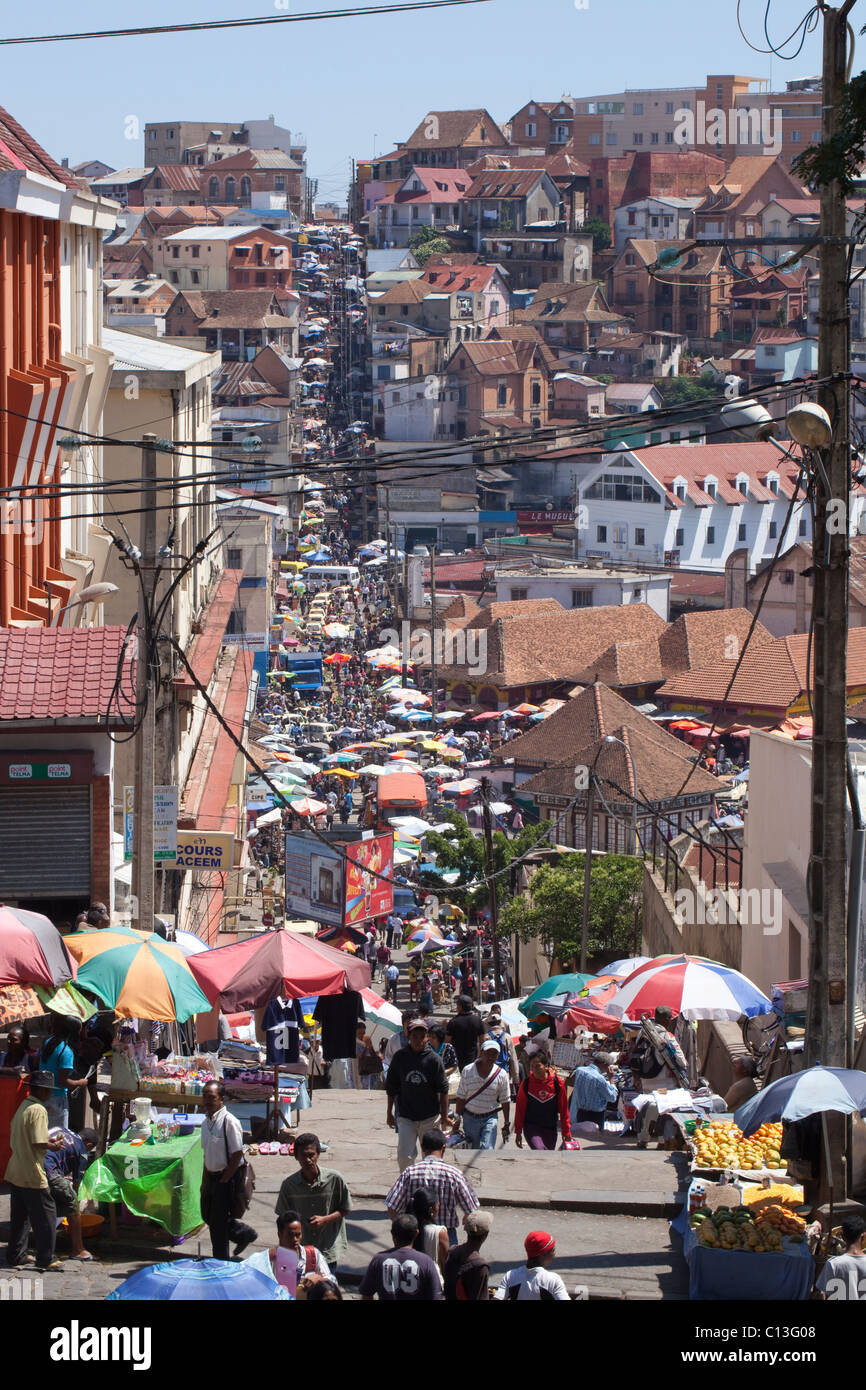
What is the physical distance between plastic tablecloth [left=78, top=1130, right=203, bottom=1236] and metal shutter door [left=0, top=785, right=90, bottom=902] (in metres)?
5.36

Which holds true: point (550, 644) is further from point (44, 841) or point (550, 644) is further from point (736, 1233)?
point (736, 1233)

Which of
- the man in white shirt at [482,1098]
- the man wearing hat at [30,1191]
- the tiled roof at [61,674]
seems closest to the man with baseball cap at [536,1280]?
the man wearing hat at [30,1191]

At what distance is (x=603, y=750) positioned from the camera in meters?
43.8

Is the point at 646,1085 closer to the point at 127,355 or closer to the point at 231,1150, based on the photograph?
the point at 231,1150

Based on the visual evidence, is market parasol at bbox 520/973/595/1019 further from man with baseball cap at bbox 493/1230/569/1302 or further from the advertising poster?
the advertising poster

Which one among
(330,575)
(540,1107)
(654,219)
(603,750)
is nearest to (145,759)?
(540,1107)

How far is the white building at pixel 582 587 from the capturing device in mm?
71312

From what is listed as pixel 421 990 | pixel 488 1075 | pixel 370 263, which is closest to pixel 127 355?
pixel 421 990

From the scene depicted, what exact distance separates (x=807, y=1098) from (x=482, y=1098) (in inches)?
138

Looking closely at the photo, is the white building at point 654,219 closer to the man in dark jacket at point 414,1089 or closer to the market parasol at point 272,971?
the market parasol at point 272,971

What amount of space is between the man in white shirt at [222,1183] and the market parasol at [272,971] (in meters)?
2.87

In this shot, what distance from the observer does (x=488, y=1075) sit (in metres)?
11.9

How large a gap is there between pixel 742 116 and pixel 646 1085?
5876 inches

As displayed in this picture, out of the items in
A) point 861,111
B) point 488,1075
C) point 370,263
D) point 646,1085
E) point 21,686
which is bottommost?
point 646,1085
